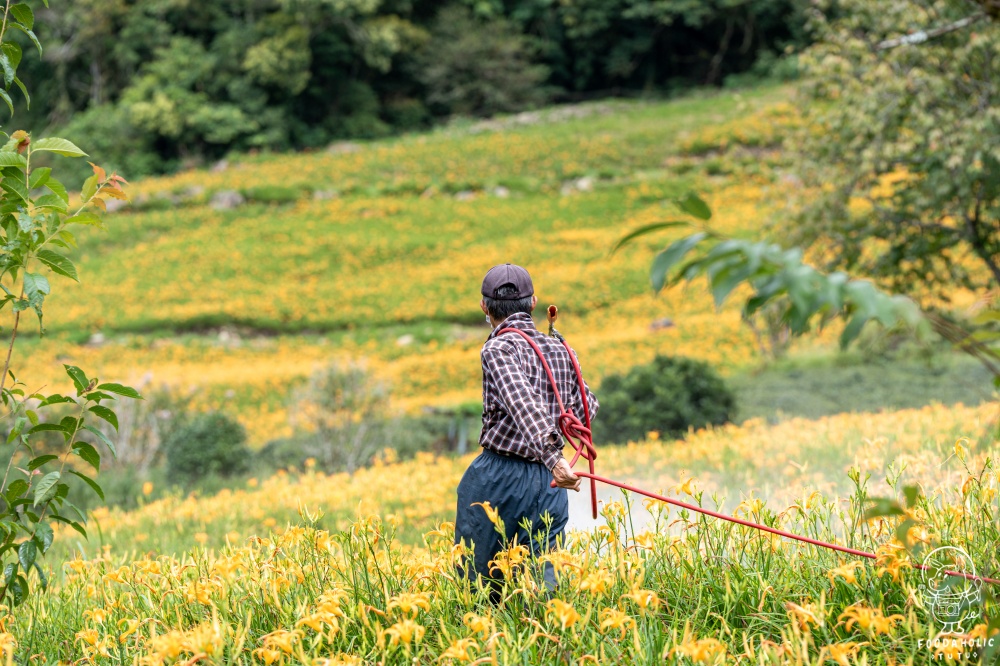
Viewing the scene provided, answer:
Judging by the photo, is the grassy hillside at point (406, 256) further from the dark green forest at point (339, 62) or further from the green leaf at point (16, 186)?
the green leaf at point (16, 186)

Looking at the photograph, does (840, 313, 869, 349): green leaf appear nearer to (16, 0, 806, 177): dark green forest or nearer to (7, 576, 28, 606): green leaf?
(7, 576, 28, 606): green leaf

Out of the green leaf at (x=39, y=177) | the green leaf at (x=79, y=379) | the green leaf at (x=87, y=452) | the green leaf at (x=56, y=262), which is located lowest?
the green leaf at (x=87, y=452)

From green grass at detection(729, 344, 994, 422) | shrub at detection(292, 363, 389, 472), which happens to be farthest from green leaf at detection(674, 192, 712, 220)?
shrub at detection(292, 363, 389, 472)

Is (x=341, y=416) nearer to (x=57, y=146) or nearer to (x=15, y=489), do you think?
(x=15, y=489)

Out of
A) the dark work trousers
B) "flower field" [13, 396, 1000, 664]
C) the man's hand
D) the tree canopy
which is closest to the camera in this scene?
"flower field" [13, 396, 1000, 664]

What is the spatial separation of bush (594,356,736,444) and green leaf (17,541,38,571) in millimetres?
6553

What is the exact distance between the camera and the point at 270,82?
35406mm

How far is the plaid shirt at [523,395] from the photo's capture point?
2875mm

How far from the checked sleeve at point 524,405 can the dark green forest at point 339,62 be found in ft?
107

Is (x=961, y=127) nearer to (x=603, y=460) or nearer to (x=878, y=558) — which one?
(x=603, y=460)

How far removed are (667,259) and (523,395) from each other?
1.79 m

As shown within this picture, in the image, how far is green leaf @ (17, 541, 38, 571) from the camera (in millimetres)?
2521

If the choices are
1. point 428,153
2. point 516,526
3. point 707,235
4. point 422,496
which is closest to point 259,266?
point 428,153

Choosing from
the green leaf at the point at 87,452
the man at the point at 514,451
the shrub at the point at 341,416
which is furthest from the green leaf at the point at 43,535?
the shrub at the point at 341,416
